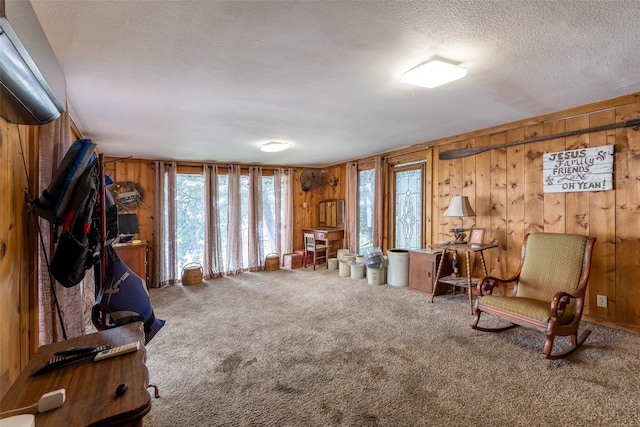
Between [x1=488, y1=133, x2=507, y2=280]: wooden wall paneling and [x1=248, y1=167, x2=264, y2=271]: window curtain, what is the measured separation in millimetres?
4099

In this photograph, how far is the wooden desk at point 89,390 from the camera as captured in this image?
870 millimetres

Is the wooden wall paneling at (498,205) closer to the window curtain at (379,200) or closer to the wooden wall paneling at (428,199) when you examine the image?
the wooden wall paneling at (428,199)

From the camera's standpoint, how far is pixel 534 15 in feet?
5.05

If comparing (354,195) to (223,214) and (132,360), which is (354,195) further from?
(132,360)

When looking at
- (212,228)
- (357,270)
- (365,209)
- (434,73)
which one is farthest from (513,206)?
(212,228)

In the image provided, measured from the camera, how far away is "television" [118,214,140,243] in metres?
4.23

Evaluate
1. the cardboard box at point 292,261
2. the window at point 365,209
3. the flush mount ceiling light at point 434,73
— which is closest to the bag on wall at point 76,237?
the flush mount ceiling light at point 434,73

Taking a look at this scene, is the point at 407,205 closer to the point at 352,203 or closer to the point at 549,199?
the point at 352,203

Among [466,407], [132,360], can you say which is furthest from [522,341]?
[132,360]

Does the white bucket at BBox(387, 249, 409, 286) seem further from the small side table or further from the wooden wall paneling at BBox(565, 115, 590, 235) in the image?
the wooden wall paneling at BBox(565, 115, 590, 235)

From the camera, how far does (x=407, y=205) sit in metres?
5.09

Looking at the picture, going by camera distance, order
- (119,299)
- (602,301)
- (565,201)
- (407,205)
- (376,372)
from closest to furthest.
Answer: (119,299) → (376,372) → (602,301) → (565,201) → (407,205)

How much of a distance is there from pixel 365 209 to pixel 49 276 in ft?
16.3

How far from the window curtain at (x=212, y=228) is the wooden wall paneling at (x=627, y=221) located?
5509 mm
